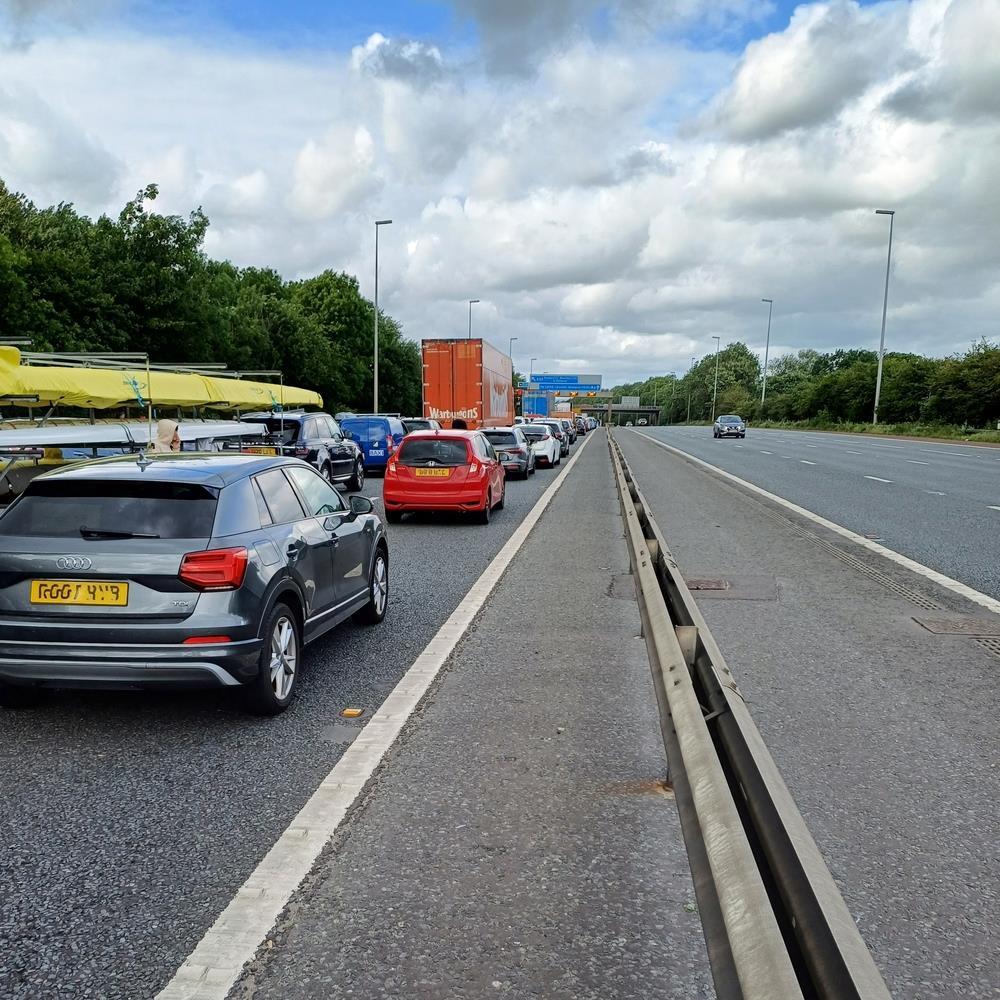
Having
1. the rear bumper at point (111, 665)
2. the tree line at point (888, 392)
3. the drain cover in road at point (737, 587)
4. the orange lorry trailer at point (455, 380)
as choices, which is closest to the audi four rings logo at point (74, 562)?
the rear bumper at point (111, 665)

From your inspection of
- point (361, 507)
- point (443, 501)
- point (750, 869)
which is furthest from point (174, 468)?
point (443, 501)

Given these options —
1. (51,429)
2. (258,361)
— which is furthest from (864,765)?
(258,361)

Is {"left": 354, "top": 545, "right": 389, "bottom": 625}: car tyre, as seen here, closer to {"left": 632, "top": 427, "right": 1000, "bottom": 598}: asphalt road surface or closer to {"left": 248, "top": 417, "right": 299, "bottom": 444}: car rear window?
{"left": 632, "top": 427, "right": 1000, "bottom": 598}: asphalt road surface

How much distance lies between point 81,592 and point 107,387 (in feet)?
45.8

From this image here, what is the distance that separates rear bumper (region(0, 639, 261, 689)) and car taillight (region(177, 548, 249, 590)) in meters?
0.32

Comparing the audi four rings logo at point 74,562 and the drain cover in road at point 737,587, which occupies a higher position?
the audi four rings logo at point 74,562

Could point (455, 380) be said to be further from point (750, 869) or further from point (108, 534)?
point (750, 869)

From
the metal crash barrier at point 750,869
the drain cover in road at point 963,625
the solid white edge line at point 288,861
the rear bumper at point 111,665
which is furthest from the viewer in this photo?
the drain cover in road at point 963,625

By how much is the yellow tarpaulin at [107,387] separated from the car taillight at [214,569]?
1134 cm

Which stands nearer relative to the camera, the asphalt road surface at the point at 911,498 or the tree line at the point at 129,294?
the asphalt road surface at the point at 911,498

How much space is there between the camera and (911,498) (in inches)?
674

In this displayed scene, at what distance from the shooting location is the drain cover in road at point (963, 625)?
6.79 meters

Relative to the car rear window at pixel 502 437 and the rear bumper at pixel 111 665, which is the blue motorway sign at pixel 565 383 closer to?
the car rear window at pixel 502 437

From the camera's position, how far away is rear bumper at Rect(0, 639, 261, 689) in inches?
178
